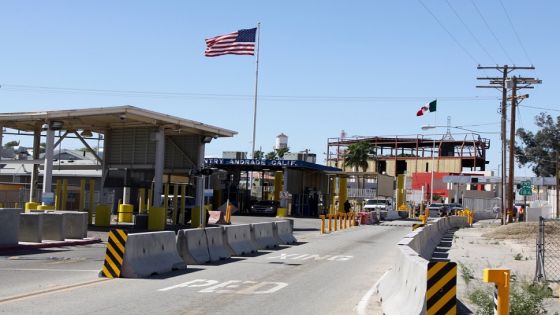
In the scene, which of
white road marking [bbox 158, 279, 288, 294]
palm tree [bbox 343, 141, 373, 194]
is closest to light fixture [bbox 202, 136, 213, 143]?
white road marking [bbox 158, 279, 288, 294]

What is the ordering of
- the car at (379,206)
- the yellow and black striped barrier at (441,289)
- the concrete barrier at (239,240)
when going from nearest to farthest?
the yellow and black striped barrier at (441,289)
the concrete barrier at (239,240)
the car at (379,206)

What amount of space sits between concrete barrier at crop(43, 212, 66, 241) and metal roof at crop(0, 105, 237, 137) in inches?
336

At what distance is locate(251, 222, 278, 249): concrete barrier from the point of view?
→ 75.7ft

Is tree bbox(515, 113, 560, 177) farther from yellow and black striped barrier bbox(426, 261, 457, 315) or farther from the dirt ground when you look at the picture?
yellow and black striped barrier bbox(426, 261, 457, 315)

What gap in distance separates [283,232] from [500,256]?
819cm

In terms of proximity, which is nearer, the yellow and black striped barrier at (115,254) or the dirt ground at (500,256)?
the dirt ground at (500,256)

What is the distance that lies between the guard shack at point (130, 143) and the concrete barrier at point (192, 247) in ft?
49.6

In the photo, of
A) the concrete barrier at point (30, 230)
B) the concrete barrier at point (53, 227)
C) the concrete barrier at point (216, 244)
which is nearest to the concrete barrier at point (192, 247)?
the concrete barrier at point (216, 244)

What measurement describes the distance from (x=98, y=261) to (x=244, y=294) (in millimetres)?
7046

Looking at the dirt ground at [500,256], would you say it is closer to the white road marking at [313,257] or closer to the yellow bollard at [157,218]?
the white road marking at [313,257]

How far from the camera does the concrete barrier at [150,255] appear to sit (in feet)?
46.4

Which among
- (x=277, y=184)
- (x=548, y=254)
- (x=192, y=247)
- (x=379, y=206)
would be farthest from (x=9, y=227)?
(x=379, y=206)

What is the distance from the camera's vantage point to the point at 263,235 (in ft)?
79.4

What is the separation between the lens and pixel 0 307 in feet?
33.0
